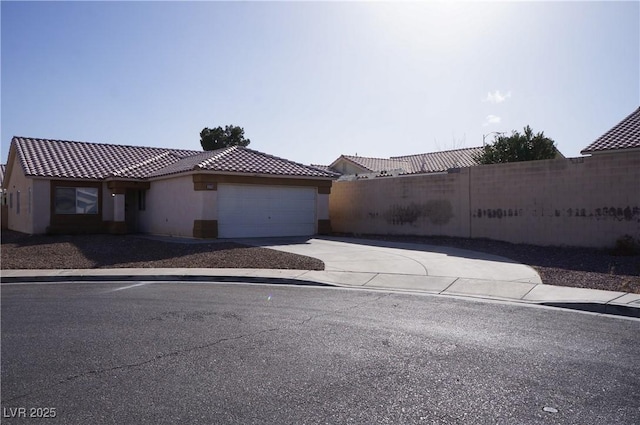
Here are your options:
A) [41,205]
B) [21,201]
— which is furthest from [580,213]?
[21,201]

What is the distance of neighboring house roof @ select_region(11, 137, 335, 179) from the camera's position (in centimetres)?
2403

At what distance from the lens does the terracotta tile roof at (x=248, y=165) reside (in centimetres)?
2273

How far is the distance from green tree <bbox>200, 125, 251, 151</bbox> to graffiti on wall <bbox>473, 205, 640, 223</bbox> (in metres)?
41.7

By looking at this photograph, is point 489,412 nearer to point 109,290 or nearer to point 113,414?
point 113,414

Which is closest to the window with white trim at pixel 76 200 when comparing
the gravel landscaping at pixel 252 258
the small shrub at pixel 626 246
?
the gravel landscaping at pixel 252 258

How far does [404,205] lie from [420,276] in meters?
11.1

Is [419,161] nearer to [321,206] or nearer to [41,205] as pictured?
[321,206]

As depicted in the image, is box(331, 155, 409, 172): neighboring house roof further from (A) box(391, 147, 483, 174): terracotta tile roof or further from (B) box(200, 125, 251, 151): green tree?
(B) box(200, 125, 251, 151): green tree

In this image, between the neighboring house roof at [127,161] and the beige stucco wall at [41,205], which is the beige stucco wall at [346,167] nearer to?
the neighboring house roof at [127,161]

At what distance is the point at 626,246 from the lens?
1581 cm

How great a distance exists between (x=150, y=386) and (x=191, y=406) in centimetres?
72

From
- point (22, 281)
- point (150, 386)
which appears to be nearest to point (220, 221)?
point (22, 281)

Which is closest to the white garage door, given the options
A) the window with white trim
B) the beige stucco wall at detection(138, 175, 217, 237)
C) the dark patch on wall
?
the beige stucco wall at detection(138, 175, 217, 237)

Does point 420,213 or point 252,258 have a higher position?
point 420,213
